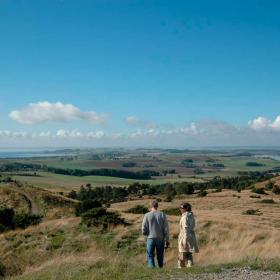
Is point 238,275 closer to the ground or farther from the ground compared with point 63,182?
farther from the ground

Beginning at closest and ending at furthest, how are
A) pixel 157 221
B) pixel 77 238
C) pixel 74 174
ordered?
pixel 157 221
pixel 77 238
pixel 74 174

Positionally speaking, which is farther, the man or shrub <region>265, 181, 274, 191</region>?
shrub <region>265, 181, 274, 191</region>

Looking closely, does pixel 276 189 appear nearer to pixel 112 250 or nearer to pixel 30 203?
pixel 30 203

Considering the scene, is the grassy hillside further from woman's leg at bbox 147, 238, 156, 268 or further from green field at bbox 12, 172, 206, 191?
green field at bbox 12, 172, 206, 191

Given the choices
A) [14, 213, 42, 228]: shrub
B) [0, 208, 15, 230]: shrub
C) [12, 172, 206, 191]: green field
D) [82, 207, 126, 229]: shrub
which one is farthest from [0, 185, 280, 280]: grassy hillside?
[12, 172, 206, 191]: green field

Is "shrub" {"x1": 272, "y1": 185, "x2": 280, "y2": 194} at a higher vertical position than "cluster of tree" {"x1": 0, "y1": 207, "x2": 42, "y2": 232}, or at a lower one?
lower

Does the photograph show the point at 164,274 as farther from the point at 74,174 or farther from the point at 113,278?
the point at 74,174

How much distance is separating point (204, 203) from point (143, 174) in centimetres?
10446

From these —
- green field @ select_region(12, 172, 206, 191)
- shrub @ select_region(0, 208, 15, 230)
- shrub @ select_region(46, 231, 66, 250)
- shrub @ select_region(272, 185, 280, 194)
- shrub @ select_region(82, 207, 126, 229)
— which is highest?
shrub @ select_region(82, 207, 126, 229)

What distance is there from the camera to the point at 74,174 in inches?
6176

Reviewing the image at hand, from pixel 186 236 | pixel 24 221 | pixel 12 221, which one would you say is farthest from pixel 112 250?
pixel 12 221

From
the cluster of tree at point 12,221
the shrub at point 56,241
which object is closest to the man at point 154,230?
the shrub at point 56,241

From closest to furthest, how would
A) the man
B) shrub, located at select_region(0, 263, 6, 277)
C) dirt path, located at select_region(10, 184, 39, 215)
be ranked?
the man
shrub, located at select_region(0, 263, 6, 277)
dirt path, located at select_region(10, 184, 39, 215)

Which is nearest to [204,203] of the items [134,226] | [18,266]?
[134,226]
